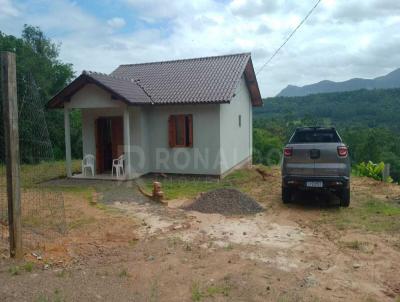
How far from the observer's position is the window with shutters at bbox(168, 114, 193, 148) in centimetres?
1390

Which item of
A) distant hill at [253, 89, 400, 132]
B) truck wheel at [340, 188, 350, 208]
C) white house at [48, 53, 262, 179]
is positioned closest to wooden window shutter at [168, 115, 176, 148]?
white house at [48, 53, 262, 179]

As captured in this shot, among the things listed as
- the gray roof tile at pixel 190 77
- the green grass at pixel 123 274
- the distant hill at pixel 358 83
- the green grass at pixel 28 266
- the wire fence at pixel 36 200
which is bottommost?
the green grass at pixel 123 274

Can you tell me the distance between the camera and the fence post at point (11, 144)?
5270 millimetres

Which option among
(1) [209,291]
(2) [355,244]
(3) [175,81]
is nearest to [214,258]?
(1) [209,291]

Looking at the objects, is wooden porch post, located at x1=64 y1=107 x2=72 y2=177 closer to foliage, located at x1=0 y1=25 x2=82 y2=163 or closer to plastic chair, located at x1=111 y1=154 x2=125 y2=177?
plastic chair, located at x1=111 y1=154 x2=125 y2=177

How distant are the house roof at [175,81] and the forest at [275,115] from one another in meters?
2.52

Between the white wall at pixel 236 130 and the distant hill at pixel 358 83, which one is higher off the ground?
the distant hill at pixel 358 83

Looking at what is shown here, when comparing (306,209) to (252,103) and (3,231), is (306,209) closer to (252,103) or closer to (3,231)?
(3,231)

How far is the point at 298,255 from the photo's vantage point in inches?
226

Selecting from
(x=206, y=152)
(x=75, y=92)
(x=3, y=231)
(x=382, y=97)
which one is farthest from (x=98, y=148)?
(x=382, y=97)

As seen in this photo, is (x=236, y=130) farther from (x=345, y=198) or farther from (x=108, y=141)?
(x=345, y=198)

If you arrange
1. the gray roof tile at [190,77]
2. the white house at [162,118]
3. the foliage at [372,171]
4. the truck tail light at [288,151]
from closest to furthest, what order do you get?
the truck tail light at [288,151] → the white house at [162,118] → the gray roof tile at [190,77] → the foliage at [372,171]

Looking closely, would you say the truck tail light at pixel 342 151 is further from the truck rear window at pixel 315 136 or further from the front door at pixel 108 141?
the front door at pixel 108 141

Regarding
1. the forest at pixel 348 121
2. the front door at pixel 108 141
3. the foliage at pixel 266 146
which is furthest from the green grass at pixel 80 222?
the foliage at pixel 266 146
